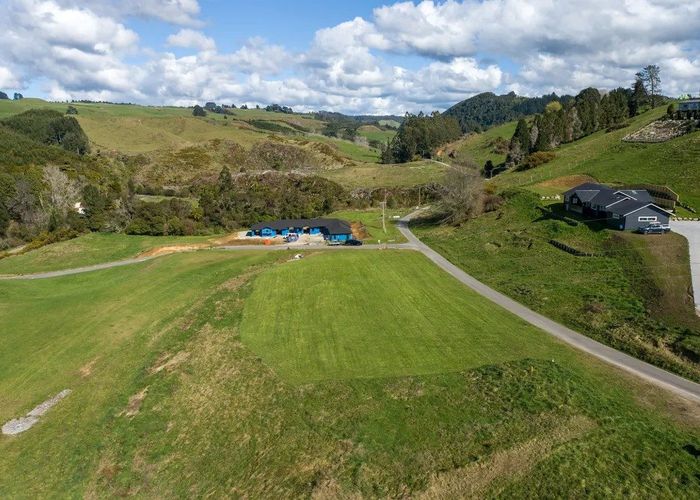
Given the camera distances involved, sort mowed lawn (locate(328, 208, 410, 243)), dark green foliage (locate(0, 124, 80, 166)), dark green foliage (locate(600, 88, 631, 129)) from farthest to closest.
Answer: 1. dark green foliage (locate(0, 124, 80, 166))
2. dark green foliage (locate(600, 88, 631, 129))
3. mowed lawn (locate(328, 208, 410, 243))

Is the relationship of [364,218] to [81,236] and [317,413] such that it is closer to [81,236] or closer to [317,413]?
[81,236]

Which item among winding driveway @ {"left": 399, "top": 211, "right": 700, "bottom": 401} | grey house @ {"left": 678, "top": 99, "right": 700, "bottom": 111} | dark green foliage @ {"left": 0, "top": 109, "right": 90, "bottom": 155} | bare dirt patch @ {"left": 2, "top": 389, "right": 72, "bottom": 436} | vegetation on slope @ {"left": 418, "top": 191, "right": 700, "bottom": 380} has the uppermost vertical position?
dark green foliage @ {"left": 0, "top": 109, "right": 90, "bottom": 155}

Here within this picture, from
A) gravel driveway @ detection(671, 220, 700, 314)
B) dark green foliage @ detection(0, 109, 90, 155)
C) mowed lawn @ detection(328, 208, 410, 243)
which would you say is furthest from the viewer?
dark green foliage @ detection(0, 109, 90, 155)

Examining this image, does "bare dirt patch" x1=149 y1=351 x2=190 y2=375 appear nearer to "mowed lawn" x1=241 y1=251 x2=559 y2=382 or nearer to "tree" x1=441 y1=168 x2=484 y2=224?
"mowed lawn" x1=241 y1=251 x2=559 y2=382

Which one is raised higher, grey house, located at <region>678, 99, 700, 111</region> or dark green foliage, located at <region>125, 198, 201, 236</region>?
grey house, located at <region>678, 99, 700, 111</region>

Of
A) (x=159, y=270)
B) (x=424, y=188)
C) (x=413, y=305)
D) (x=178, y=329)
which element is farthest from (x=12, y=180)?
(x=413, y=305)

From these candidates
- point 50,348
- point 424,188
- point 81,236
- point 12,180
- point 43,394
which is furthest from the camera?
point 424,188

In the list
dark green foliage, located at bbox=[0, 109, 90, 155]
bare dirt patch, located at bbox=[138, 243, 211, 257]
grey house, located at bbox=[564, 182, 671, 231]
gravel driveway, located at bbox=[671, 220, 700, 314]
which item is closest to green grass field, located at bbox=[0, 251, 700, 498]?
gravel driveway, located at bbox=[671, 220, 700, 314]
